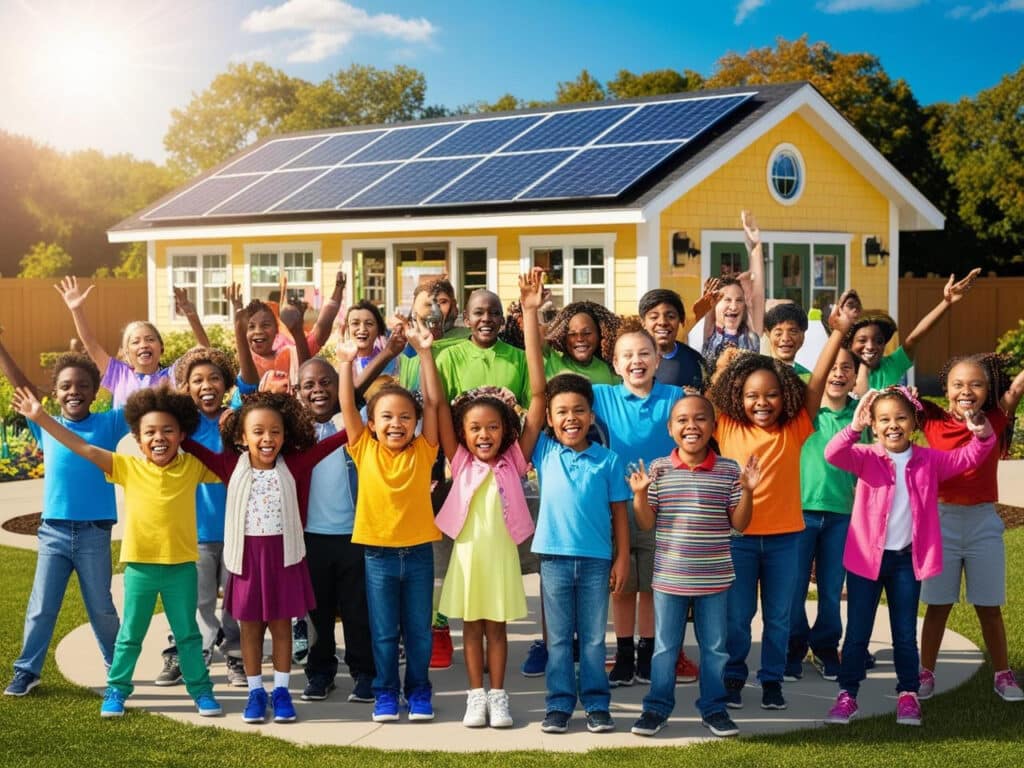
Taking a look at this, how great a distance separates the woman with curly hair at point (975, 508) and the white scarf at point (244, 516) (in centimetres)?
286

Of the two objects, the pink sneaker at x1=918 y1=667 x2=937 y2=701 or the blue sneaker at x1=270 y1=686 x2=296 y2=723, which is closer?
the blue sneaker at x1=270 y1=686 x2=296 y2=723

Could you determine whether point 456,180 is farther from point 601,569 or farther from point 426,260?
point 601,569

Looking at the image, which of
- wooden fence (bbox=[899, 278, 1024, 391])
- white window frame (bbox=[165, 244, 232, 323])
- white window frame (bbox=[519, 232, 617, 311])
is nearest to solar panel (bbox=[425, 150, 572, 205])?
white window frame (bbox=[519, 232, 617, 311])

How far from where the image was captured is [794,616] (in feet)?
22.5

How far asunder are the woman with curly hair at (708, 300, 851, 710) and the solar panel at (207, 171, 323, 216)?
16680 mm

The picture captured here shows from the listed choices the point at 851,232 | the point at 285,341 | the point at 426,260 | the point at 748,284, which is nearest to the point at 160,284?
the point at 426,260

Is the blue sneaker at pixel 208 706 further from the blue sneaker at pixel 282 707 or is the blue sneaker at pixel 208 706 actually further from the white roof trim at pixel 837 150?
the white roof trim at pixel 837 150

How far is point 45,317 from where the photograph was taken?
27.5m

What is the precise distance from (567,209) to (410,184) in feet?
10.9

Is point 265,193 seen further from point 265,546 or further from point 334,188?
point 265,546

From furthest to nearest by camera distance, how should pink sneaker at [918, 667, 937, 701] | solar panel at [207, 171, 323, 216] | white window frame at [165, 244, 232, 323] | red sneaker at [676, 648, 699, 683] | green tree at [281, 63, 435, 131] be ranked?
green tree at [281, 63, 435, 131] → white window frame at [165, 244, 232, 323] → solar panel at [207, 171, 323, 216] → red sneaker at [676, 648, 699, 683] → pink sneaker at [918, 667, 937, 701]

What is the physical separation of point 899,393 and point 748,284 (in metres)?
2.29

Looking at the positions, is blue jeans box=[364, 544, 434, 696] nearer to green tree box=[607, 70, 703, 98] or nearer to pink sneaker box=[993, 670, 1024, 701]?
pink sneaker box=[993, 670, 1024, 701]

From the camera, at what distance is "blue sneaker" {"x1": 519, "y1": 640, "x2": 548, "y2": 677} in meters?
6.93
